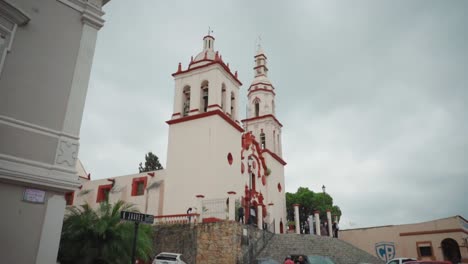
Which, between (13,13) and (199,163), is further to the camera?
(199,163)

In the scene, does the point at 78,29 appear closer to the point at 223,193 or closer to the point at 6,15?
the point at 6,15

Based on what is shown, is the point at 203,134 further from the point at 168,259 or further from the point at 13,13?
the point at 13,13

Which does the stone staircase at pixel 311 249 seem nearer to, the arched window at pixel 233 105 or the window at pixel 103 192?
the arched window at pixel 233 105

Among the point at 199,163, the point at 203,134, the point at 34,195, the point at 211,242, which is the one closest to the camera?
the point at 34,195

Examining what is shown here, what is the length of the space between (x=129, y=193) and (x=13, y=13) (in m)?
18.8

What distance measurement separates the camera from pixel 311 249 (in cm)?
1762

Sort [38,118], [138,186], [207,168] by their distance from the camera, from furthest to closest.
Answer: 1. [138,186]
2. [207,168]
3. [38,118]

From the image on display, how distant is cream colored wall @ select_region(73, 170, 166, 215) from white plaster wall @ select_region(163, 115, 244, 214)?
2333 millimetres

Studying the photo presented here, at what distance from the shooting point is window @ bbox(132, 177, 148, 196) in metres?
23.1

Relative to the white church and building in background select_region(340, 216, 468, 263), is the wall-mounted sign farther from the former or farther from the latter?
building in background select_region(340, 216, 468, 263)

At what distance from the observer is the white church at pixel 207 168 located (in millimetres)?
18922

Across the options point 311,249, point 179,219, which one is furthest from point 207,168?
point 311,249

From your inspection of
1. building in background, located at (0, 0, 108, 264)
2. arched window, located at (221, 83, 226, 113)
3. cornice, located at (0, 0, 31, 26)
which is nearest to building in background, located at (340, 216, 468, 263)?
arched window, located at (221, 83, 226, 113)

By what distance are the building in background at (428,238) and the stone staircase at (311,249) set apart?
4160 millimetres
